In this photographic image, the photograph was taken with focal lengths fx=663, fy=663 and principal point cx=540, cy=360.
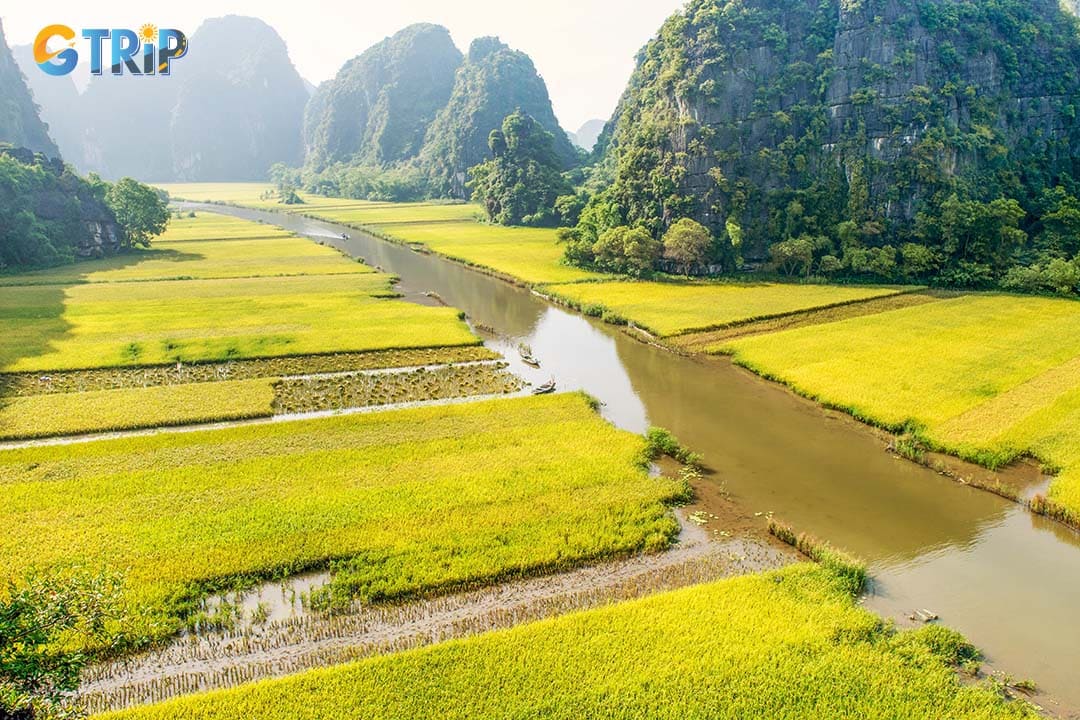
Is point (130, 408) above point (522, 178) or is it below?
below

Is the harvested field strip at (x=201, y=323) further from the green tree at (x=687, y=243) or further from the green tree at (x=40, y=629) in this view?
the green tree at (x=40, y=629)

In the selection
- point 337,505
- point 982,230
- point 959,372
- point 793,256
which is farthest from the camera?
point 793,256

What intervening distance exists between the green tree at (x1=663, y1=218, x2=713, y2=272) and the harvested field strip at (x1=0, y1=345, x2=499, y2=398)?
27744mm

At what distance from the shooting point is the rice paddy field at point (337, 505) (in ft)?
61.4

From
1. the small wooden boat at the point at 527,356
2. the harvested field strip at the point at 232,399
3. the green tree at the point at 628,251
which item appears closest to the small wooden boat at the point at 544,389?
the harvested field strip at the point at 232,399

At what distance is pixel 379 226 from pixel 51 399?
82563 mm

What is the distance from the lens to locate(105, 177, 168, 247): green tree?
264 ft

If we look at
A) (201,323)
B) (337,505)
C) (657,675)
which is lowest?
(657,675)

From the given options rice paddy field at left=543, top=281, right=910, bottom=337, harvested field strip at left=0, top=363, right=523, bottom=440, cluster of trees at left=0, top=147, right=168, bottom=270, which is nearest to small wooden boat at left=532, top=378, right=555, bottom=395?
harvested field strip at left=0, top=363, right=523, bottom=440

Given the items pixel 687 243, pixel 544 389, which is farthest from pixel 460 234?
pixel 544 389

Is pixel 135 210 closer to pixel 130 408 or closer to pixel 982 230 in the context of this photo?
pixel 130 408

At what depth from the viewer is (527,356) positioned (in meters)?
39.9

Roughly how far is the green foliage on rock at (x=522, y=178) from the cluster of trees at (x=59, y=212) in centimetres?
4990

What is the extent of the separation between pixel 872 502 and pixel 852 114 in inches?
2160
